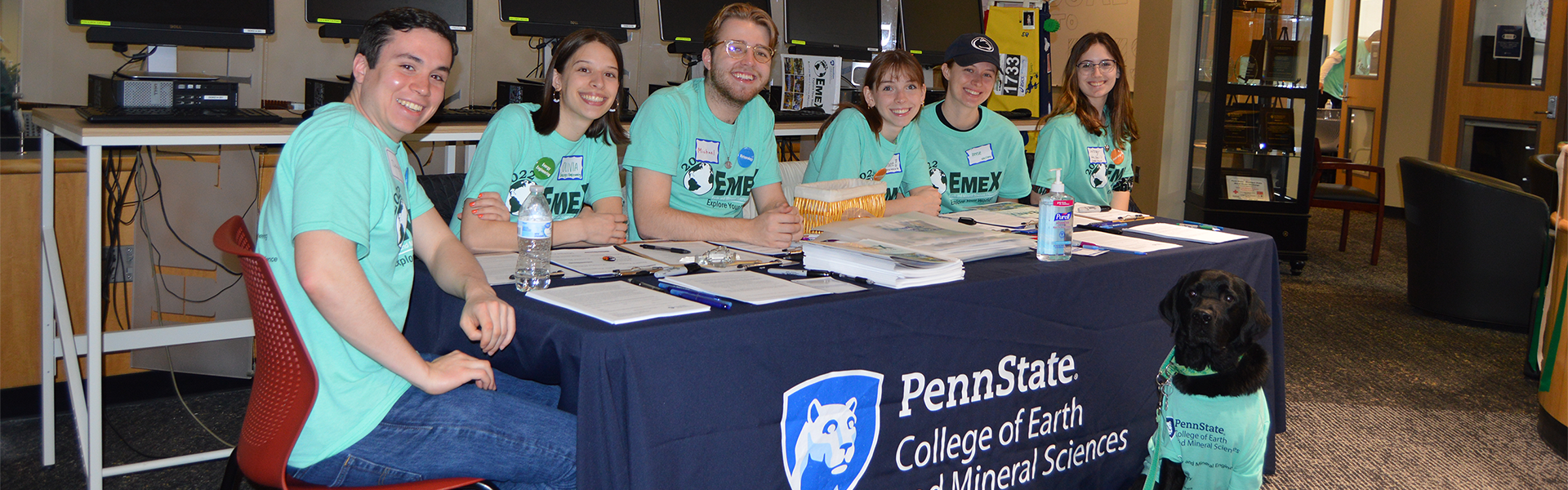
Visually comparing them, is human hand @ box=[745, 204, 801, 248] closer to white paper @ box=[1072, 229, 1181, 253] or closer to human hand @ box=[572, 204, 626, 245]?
human hand @ box=[572, 204, 626, 245]

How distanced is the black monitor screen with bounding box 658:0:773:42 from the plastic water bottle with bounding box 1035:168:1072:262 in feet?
8.37

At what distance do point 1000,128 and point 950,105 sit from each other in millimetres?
168

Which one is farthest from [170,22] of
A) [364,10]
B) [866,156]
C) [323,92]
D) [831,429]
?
[831,429]

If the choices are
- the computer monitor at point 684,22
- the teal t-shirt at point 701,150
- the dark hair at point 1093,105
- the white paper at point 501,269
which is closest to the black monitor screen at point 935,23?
the computer monitor at point 684,22

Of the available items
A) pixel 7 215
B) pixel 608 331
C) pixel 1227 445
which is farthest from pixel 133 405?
pixel 1227 445

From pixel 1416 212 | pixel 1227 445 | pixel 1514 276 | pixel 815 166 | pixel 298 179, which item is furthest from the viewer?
pixel 1416 212

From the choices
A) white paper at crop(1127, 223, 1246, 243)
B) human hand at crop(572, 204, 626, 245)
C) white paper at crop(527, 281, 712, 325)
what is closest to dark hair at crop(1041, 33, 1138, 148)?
white paper at crop(1127, 223, 1246, 243)

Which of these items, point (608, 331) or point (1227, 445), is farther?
point (1227, 445)

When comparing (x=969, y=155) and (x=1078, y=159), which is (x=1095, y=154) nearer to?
(x=1078, y=159)

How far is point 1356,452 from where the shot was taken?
9.08 feet

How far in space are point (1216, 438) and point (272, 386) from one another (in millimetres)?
1570

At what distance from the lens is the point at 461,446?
4.61 feet

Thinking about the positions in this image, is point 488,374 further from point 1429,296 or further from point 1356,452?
point 1429,296

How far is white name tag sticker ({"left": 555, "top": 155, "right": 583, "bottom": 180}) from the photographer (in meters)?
2.38
